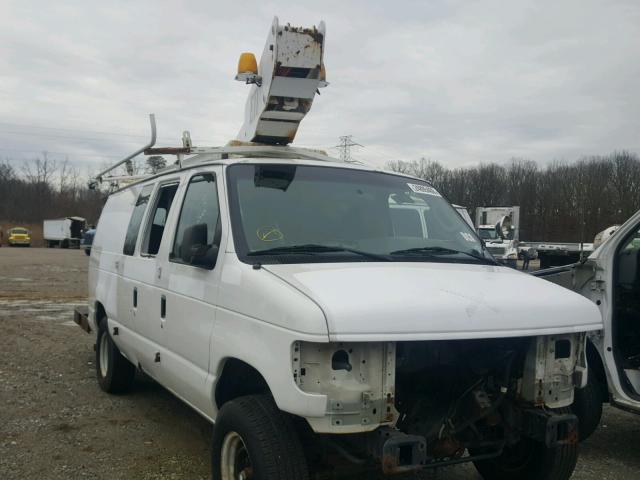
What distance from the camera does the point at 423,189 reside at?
465cm

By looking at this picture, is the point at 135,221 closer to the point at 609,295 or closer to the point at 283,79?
the point at 283,79

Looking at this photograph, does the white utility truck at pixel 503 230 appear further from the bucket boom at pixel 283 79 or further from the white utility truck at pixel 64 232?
the white utility truck at pixel 64 232

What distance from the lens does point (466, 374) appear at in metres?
3.28

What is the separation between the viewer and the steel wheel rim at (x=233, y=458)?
3.19 metres

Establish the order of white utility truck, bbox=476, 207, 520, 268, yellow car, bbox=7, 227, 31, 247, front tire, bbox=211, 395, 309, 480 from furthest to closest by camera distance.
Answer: yellow car, bbox=7, 227, 31, 247, white utility truck, bbox=476, 207, 520, 268, front tire, bbox=211, 395, 309, 480

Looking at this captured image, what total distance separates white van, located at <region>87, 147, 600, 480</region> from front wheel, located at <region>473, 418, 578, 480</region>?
11 millimetres

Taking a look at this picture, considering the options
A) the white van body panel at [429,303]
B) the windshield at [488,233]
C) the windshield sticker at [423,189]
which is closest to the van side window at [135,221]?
the windshield sticker at [423,189]

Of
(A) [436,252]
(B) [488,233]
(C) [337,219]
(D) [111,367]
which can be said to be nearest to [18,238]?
(B) [488,233]

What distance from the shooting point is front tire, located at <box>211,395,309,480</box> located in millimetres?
2814

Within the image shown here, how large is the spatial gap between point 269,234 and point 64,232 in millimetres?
52792

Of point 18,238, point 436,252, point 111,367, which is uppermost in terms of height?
point 436,252

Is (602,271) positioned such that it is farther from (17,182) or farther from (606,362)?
(17,182)

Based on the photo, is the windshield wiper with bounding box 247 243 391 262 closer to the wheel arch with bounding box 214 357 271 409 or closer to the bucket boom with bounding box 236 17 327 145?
the wheel arch with bounding box 214 357 271 409

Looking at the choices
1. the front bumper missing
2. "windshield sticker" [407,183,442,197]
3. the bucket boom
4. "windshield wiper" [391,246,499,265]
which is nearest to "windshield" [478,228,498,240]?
the bucket boom
